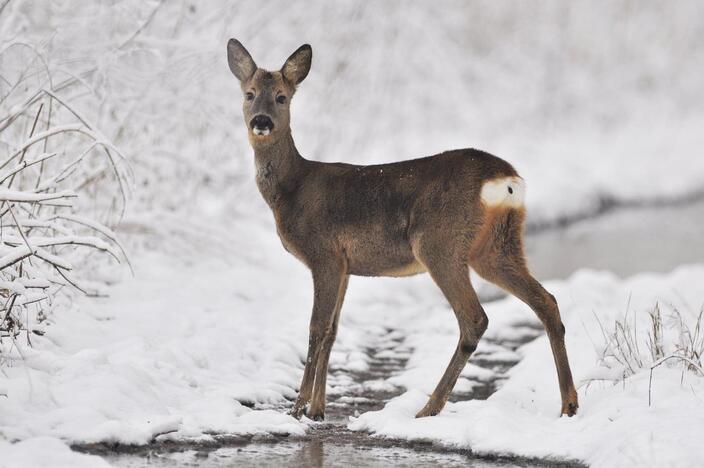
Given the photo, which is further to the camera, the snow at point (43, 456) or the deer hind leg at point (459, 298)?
the deer hind leg at point (459, 298)

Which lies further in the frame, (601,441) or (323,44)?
(323,44)

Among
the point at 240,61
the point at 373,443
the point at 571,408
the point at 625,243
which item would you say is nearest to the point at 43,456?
the point at 373,443

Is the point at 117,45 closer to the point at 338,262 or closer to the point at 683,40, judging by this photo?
the point at 338,262

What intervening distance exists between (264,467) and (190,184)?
274 inches

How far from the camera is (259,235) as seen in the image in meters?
12.2

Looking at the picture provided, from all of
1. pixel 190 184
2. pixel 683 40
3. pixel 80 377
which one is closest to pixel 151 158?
pixel 190 184

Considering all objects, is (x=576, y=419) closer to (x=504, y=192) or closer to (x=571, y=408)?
(x=571, y=408)

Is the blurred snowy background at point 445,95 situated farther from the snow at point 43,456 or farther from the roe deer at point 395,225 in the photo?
the snow at point 43,456

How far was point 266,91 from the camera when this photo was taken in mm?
5434

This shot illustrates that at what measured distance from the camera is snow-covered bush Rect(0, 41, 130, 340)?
12.9 ft

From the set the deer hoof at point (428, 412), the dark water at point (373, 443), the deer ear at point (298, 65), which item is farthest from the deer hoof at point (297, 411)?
the deer ear at point (298, 65)

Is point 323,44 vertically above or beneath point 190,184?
above

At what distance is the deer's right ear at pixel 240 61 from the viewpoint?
18.6ft

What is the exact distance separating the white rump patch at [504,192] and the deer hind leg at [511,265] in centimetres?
6
